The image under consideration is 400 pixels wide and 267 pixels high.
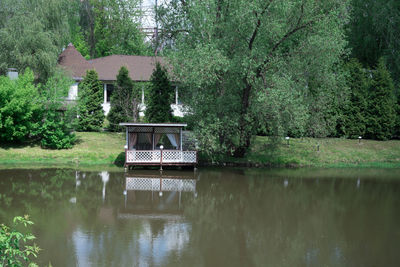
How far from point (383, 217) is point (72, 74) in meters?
24.2

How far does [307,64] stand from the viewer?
19781 millimetres

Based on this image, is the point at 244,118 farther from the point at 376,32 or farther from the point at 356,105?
the point at 376,32

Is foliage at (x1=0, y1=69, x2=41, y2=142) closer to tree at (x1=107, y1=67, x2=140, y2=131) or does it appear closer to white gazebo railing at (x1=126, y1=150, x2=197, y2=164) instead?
tree at (x1=107, y1=67, x2=140, y2=131)

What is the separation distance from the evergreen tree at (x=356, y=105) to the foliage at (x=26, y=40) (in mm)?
20577

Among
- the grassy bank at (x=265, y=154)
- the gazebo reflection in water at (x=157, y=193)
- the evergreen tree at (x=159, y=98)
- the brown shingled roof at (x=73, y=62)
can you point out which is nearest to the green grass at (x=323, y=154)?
the grassy bank at (x=265, y=154)

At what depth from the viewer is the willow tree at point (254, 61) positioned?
18219mm

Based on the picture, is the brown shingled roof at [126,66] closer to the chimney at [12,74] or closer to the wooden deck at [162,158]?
the chimney at [12,74]

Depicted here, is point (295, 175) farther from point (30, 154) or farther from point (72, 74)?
point (72, 74)

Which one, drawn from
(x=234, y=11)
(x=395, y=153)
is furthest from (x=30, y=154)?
(x=395, y=153)

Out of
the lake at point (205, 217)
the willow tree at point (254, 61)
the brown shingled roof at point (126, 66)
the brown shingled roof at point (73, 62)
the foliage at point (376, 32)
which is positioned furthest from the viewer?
the brown shingled roof at point (126, 66)

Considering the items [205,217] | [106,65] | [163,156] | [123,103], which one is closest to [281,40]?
[163,156]

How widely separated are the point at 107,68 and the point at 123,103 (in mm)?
6897

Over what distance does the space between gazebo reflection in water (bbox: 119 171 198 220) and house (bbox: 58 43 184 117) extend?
10.8 metres

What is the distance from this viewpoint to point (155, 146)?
2139 centimetres
